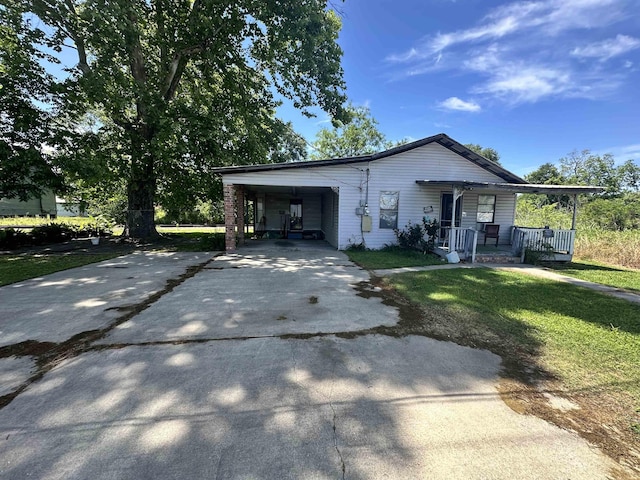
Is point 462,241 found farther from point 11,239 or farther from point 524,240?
point 11,239

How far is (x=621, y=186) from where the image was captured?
43.4m

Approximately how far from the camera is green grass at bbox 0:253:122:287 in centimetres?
702

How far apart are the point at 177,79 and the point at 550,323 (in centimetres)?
1731

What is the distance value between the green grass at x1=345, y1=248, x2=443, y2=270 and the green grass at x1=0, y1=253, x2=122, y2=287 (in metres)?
8.46

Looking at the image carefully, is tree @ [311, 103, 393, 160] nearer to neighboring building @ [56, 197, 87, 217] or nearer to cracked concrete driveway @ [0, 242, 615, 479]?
neighboring building @ [56, 197, 87, 217]

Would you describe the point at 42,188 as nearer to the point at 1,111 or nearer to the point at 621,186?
the point at 1,111

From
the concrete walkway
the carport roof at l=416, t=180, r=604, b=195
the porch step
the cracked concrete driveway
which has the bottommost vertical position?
the cracked concrete driveway

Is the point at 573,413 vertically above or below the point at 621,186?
below

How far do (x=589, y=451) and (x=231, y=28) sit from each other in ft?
53.1

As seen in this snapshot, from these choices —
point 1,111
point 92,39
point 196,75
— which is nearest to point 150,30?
point 196,75

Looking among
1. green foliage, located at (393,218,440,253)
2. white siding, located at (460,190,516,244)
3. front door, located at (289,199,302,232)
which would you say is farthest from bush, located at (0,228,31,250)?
white siding, located at (460,190,516,244)

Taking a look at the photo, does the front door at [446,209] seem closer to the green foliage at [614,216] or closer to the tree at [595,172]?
the green foliage at [614,216]

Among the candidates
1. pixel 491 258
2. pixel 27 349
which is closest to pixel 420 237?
pixel 491 258

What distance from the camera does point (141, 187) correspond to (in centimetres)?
1433
